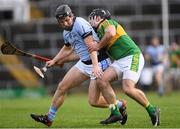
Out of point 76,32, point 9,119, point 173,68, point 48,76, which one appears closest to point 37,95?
point 48,76

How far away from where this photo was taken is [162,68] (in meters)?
31.1

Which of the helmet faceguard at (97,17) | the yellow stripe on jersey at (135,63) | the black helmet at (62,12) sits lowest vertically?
the yellow stripe on jersey at (135,63)

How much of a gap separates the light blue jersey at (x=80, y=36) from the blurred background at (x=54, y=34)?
60.6 feet

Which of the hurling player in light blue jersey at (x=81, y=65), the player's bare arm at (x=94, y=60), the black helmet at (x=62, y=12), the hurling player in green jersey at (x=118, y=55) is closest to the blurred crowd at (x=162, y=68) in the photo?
the hurling player in light blue jersey at (x=81, y=65)

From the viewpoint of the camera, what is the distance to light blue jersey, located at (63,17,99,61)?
14.4 m

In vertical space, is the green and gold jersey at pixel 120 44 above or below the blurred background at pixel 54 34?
above

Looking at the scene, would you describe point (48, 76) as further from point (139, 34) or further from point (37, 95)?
point (139, 34)

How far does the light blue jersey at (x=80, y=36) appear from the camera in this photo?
47.2ft

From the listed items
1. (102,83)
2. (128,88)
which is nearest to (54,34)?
(102,83)

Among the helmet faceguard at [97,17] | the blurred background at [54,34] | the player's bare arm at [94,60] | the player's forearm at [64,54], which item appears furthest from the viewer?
the blurred background at [54,34]

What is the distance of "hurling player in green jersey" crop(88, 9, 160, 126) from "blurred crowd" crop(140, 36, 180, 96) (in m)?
15.6

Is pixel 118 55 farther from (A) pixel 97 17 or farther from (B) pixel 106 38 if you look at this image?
(A) pixel 97 17

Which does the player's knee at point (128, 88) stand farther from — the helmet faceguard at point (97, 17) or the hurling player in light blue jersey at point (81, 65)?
the helmet faceguard at point (97, 17)

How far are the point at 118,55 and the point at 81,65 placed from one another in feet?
2.48
